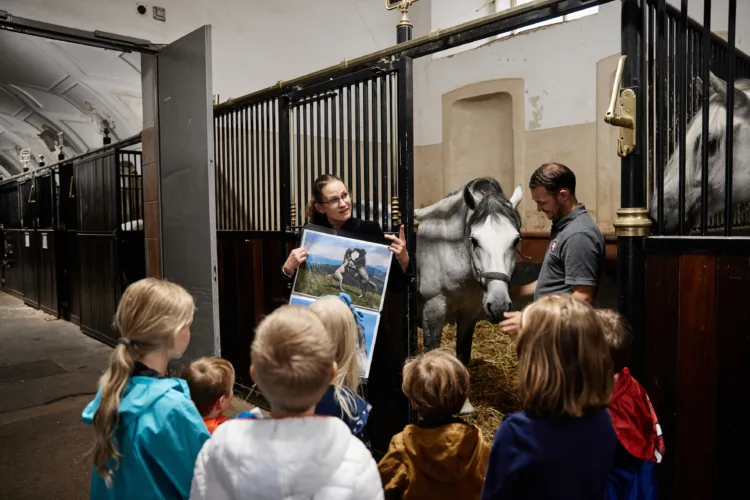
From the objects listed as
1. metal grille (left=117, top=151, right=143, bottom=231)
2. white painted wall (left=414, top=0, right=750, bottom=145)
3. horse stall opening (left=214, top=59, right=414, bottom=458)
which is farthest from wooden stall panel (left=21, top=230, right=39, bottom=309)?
white painted wall (left=414, top=0, right=750, bottom=145)

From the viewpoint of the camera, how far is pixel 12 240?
8.74m

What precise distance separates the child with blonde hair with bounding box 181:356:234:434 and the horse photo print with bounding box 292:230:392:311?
67cm

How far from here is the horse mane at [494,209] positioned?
262 centimetres

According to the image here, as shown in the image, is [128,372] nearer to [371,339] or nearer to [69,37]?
[371,339]

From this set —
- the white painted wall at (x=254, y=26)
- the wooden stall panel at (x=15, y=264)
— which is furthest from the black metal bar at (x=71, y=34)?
the wooden stall panel at (x=15, y=264)

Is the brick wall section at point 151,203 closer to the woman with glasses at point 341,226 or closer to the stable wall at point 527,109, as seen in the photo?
the woman with glasses at point 341,226

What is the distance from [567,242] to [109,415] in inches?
60.6

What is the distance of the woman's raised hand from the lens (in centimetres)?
213

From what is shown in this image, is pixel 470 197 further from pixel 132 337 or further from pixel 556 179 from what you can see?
pixel 132 337

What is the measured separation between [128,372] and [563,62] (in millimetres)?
4841

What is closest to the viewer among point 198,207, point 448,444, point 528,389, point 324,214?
point 528,389

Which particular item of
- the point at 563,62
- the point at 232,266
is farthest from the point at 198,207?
the point at 563,62

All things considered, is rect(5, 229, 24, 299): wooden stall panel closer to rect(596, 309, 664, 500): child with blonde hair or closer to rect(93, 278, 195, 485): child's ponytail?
rect(93, 278, 195, 485): child's ponytail

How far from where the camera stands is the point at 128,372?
1231 millimetres
